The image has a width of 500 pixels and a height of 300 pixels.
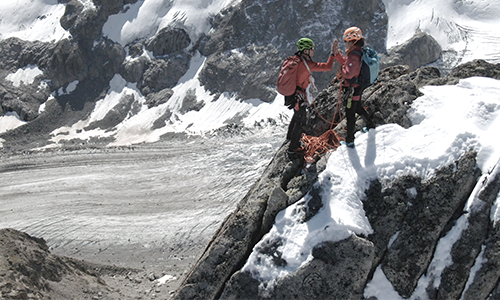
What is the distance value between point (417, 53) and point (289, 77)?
4754 centimetres

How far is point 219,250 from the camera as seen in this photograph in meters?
8.11

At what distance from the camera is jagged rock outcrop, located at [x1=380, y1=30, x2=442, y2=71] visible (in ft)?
158

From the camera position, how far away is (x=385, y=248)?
7152 mm

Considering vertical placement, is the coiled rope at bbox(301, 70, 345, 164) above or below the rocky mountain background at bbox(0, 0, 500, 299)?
above

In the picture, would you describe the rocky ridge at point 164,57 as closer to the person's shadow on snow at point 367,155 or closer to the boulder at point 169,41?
the boulder at point 169,41

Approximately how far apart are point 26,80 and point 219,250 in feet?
213

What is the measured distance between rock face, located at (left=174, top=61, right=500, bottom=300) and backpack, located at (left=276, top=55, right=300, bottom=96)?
2186mm

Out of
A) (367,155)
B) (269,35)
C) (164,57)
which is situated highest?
(367,155)

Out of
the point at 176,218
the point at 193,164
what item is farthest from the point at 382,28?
the point at 176,218

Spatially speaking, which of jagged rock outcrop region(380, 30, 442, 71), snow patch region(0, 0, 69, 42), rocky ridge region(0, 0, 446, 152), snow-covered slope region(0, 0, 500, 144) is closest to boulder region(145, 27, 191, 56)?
rocky ridge region(0, 0, 446, 152)

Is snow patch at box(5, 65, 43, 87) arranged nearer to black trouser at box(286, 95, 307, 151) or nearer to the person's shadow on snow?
black trouser at box(286, 95, 307, 151)

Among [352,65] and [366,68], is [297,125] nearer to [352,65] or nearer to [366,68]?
[352,65]

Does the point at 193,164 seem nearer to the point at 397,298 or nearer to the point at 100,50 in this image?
the point at 397,298

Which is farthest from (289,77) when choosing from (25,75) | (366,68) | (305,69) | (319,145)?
(25,75)
